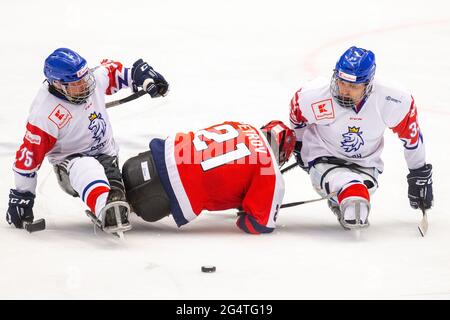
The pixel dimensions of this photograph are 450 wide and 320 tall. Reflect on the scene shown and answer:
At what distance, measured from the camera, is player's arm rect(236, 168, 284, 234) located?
511 cm

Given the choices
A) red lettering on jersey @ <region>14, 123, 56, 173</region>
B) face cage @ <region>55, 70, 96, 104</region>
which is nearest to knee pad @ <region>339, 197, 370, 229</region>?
face cage @ <region>55, 70, 96, 104</region>

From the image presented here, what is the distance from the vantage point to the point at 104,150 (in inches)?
220

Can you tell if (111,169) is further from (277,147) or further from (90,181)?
(277,147)

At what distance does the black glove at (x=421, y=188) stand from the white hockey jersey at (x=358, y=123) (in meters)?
0.04

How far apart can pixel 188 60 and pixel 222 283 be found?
4.37m

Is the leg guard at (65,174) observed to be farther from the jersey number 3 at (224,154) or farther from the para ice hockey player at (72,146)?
the jersey number 3 at (224,154)

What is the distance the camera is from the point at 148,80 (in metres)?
5.76

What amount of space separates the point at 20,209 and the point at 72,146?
17.8 inches

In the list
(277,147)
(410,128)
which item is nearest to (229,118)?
(277,147)

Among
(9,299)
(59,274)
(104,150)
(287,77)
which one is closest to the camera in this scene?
(9,299)

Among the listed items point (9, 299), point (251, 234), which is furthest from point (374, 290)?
point (9, 299)

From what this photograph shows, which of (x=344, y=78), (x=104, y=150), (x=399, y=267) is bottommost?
(x=399, y=267)

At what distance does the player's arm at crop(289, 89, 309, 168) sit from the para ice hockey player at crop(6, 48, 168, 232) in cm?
100

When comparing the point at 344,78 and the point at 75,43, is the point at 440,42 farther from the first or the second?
the point at 344,78
